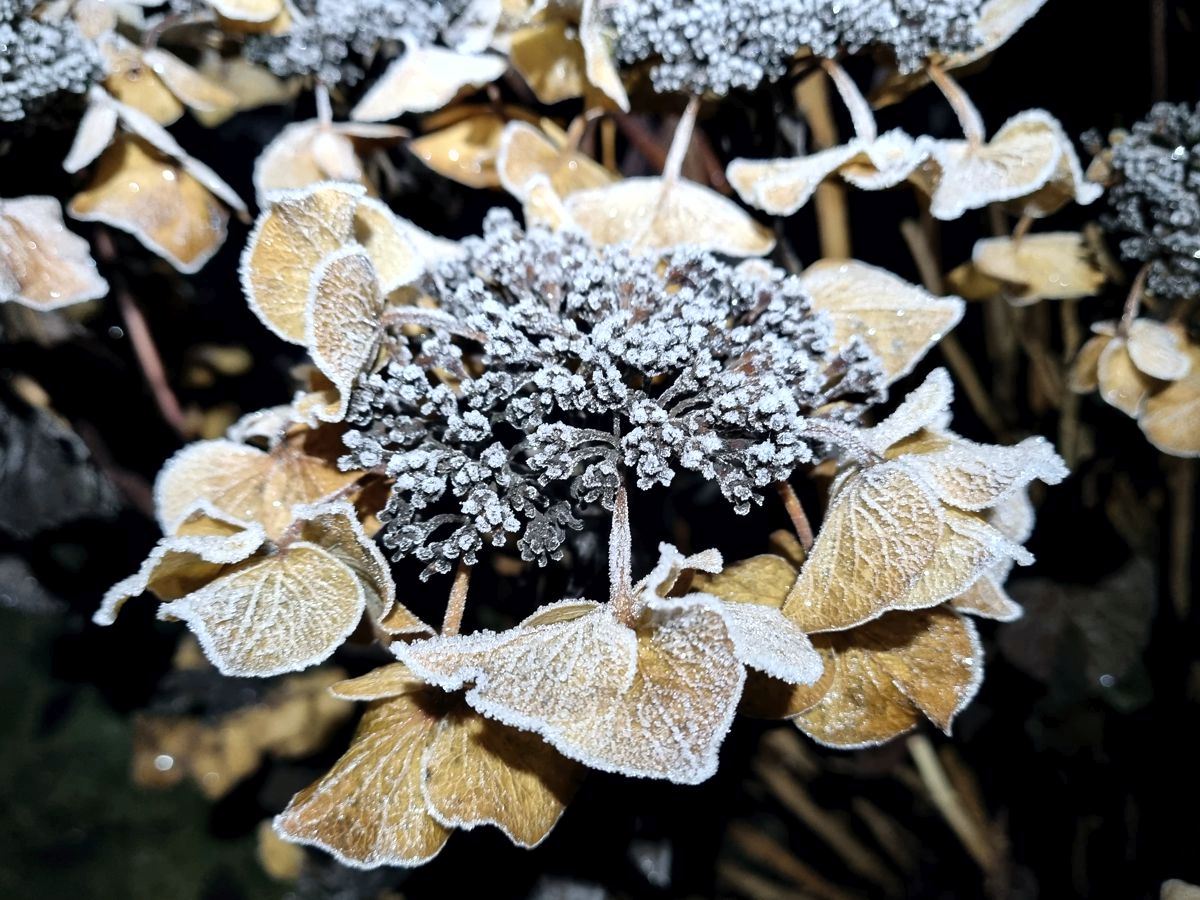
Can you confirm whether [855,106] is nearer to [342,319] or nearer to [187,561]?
[342,319]

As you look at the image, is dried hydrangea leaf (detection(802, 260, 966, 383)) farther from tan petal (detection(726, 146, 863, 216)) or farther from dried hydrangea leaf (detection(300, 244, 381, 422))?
dried hydrangea leaf (detection(300, 244, 381, 422))

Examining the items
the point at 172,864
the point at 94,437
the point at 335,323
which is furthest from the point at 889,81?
the point at 172,864

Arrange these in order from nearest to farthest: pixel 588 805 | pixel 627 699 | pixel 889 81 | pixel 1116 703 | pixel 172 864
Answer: pixel 627 699, pixel 889 81, pixel 588 805, pixel 1116 703, pixel 172 864

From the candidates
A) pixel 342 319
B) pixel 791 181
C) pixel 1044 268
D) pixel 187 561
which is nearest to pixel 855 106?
pixel 791 181

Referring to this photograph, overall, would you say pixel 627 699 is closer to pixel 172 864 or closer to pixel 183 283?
pixel 183 283

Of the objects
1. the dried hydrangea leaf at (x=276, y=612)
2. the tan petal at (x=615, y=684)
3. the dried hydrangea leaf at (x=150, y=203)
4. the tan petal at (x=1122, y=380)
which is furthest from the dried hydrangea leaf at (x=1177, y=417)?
the dried hydrangea leaf at (x=150, y=203)

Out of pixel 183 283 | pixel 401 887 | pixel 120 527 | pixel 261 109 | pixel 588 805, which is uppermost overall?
pixel 261 109

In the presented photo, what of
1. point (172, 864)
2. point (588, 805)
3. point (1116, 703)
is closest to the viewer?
point (588, 805)
